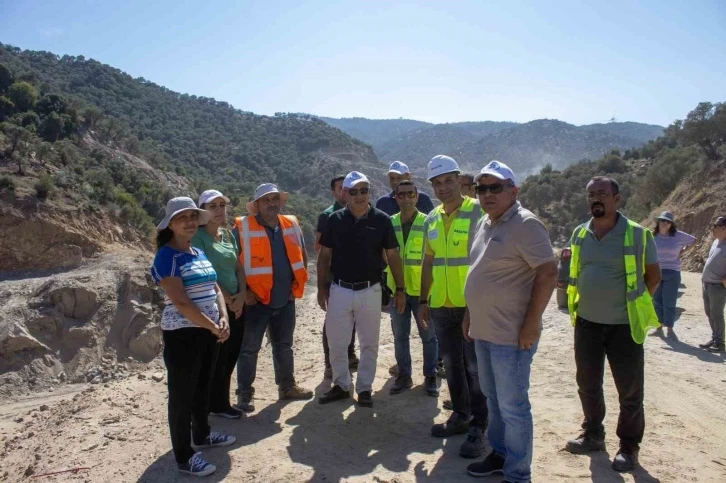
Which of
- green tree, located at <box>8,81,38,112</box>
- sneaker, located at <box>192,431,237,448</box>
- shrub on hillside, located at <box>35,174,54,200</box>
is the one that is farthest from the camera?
green tree, located at <box>8,81,38,112</box>

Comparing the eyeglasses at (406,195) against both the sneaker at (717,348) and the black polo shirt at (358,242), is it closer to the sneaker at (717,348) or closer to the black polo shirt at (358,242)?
the black polo shirt at (358,242)

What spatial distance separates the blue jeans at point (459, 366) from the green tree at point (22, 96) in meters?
23.3

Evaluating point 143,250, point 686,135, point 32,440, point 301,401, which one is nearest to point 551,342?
point 301,401

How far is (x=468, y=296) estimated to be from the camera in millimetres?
3139

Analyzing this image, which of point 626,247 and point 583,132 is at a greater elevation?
point 583,132

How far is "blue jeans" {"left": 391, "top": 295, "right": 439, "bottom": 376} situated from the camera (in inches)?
192

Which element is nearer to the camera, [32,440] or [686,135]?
[32,440]

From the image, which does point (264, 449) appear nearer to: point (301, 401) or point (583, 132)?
point (301, 401)

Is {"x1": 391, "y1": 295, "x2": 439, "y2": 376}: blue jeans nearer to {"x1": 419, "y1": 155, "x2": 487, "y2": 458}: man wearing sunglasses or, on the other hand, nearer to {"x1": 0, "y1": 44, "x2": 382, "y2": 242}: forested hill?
{"x1": 419, "y1": 155, "x2": 487, "y2": 458}: man wearing sunglasses

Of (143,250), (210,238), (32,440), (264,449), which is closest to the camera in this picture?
(264,449)

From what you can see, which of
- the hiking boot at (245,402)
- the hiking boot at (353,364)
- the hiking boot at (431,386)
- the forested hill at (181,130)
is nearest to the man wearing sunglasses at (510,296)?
the hiking boot at (431,386)

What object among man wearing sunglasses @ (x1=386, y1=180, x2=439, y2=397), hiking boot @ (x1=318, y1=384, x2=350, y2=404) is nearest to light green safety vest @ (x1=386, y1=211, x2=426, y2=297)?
man wearing sunglasses @ (x1=386, y1=180, x2=439, y2=397)

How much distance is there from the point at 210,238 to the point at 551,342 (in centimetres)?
506

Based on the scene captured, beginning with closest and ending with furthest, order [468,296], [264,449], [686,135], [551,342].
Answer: [468,296]
[264,449]
[551,342]
[686,135]
